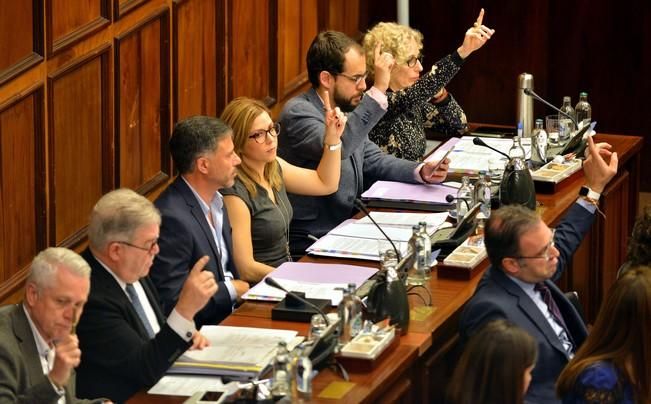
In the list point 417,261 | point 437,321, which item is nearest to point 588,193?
point 417,261

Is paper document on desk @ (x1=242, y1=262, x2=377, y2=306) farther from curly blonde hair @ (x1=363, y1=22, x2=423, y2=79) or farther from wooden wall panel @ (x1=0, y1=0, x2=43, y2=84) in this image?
curly blonde hair @ (x1=363, y1=22, x2=423, y2=79)

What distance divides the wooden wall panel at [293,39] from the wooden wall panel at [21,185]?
223 cm

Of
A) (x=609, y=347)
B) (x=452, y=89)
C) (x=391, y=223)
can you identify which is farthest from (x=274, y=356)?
(x=452, y=89)

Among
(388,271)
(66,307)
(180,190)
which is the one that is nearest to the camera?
(66,307)

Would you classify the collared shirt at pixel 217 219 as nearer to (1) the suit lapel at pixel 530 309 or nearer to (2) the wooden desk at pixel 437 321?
(2) the wooden desk at pixel 437 321

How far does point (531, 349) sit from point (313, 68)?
2.78 metres

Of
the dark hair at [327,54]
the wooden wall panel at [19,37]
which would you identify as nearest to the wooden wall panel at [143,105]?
the wooden wall panel at [19,37]

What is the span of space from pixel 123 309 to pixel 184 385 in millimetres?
341

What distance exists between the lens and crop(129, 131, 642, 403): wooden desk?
3.88 m

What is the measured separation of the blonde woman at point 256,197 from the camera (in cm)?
502

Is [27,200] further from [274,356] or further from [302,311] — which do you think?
[274,356]

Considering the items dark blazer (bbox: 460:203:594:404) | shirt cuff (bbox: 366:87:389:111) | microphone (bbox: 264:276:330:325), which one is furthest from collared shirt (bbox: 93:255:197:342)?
shirt cuff (bbox: 366:87:389:111)

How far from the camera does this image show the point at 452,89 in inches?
326

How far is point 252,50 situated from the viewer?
6.85m
